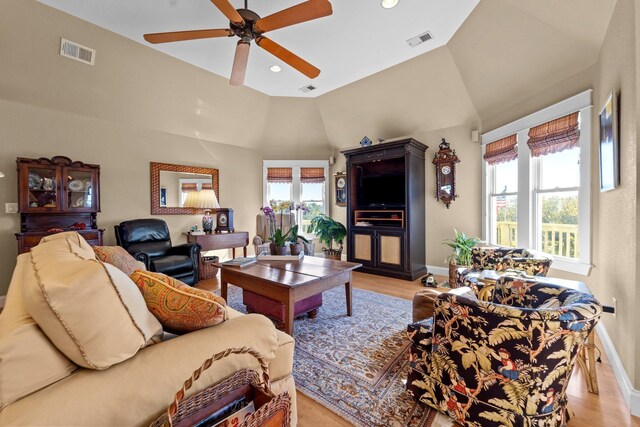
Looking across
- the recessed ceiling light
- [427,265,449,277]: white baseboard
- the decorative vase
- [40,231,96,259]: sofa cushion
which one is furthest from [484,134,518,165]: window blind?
the decorative vase

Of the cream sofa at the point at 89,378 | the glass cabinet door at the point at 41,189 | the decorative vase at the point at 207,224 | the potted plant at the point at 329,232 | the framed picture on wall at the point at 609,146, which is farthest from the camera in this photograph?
the potted plant at the point at 329,232

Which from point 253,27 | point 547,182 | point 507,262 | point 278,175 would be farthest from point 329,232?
point 253,27

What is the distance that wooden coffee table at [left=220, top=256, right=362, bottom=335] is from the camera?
88.7 inches

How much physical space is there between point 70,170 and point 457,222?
5808mm

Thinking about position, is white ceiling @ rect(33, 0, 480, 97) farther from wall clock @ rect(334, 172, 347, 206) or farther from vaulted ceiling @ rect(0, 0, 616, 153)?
wall clock @ rect(334, 172, 347, 206)

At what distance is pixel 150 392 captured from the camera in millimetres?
847

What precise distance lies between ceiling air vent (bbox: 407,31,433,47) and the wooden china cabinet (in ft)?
15.2

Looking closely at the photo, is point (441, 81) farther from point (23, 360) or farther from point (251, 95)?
point (23, 360)

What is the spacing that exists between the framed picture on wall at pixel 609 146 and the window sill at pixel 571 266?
0.88m

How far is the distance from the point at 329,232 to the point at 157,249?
3070 millimetres

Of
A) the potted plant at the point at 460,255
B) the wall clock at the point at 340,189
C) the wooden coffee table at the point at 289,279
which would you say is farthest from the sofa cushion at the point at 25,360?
the wall clock at the point at 340,189

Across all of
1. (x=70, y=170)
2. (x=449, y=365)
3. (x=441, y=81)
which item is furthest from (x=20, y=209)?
(x=441, y=81)

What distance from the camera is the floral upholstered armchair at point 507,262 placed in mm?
2521

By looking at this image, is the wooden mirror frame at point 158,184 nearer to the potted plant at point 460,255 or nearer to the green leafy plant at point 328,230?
the green leafy plant at point 328,230
